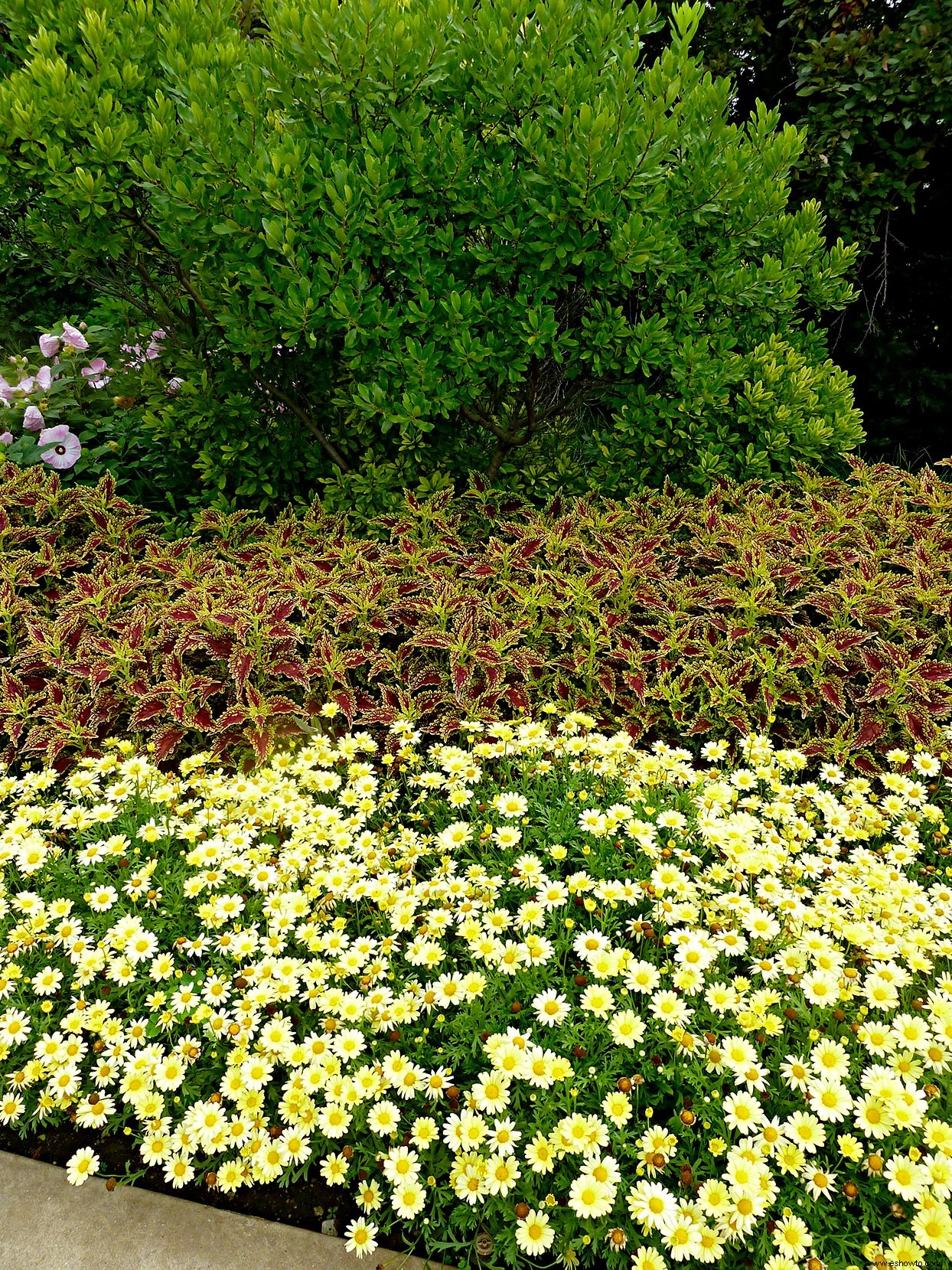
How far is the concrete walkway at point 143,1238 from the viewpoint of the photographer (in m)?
1.50

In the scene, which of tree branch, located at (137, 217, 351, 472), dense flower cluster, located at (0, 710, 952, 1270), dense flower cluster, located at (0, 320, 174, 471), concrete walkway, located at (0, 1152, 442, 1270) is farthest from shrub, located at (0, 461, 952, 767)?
concrete walkway, located at (0, 1152, 442, 1270)

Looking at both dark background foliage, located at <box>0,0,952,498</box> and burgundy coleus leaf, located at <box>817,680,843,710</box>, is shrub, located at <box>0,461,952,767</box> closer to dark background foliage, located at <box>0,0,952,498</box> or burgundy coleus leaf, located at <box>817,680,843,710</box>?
burgundy coleus leaf, located at <box>817,680,843,710</box>

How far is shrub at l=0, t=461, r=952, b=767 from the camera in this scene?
2709mm

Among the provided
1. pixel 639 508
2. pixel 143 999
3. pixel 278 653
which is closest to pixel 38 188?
pixel 278 653

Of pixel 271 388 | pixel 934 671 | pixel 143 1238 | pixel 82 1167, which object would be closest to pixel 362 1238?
pixel 143 1238

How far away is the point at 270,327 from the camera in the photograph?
10.9 ft

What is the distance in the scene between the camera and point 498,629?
114 inches

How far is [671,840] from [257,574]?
2.03 m

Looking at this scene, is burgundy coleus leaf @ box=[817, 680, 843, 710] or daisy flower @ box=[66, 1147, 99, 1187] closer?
daisy flower @ box=[66, 1147, 99, 1187]

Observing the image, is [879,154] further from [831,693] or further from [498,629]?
[498,629]

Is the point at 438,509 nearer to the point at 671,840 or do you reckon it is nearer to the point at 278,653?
→ the point at 278,653

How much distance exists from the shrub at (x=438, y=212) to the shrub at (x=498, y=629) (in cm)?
56

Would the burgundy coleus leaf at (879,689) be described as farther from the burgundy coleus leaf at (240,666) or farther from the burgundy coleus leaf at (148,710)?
the burgundy coleus leaf at (148,710)

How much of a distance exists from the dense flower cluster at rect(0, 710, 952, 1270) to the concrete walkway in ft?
0.28
